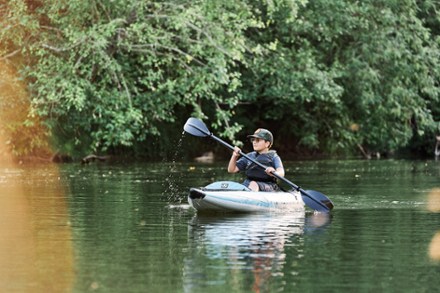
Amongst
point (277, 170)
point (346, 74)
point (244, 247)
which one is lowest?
point (244, 247)

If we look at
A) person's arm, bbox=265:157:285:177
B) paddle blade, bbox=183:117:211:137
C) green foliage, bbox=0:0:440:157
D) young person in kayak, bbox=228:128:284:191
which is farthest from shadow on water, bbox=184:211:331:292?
green foliage, bbox=0:0:440:157

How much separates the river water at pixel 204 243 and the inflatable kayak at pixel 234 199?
237 mm

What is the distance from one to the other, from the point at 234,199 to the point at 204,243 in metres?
4.20

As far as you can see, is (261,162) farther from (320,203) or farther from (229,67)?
(229,67)

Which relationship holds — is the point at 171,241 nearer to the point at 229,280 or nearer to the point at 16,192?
the point at 229,280

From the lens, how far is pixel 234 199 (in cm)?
1709

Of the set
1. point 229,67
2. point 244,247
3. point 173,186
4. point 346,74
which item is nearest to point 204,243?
point 244,247

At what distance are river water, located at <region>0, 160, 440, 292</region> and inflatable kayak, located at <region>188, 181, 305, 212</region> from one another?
237 millimetres

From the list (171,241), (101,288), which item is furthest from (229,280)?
(171,241)

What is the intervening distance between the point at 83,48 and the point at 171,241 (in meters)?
17.5

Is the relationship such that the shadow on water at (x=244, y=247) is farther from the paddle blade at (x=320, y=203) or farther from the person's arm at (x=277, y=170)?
the person's arm at (x=277, y=170)

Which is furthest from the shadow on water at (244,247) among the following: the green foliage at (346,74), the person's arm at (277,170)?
the green foliage at (346,74)

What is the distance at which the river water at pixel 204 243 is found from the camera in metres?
10.0

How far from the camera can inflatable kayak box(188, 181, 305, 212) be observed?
1684 cm
